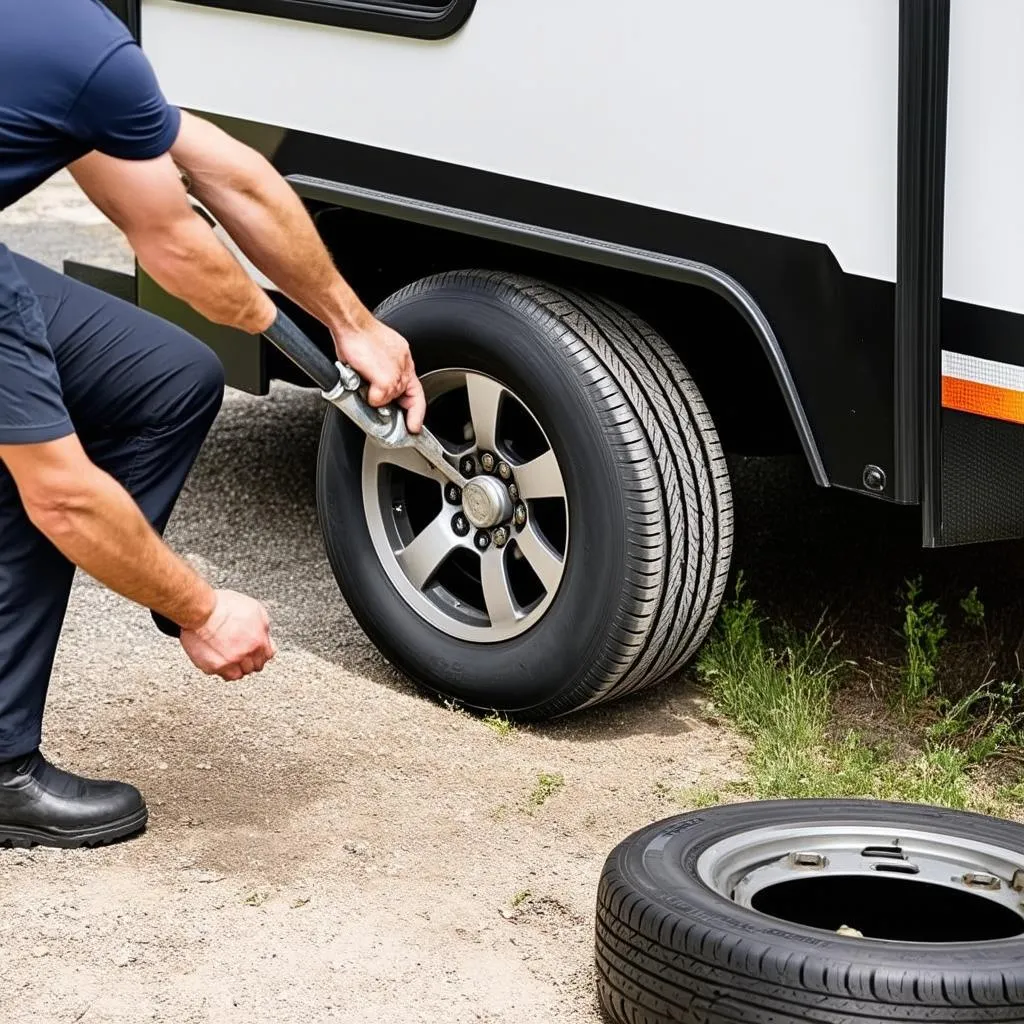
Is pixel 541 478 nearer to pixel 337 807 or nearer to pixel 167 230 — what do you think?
pixel 337 807

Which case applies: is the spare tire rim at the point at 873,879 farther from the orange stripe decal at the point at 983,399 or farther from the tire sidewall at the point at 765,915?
the orange stripe decal at the point at 983,399

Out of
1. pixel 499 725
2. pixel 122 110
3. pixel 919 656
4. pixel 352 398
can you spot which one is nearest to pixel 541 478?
A: pixel 352 398

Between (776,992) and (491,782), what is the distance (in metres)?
1.28

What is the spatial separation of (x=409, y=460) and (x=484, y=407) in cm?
24

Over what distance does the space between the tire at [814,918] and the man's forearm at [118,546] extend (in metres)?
0.84

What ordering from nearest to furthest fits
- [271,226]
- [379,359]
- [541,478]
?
Answer: 1. [271,226]
2. [379,359]
3. [541,478]

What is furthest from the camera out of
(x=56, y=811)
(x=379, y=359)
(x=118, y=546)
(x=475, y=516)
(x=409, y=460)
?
(x=409, y=460)

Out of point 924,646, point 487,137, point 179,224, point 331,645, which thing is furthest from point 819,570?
point 179,224

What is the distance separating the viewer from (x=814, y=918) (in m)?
2.89

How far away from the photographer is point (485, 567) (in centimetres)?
388

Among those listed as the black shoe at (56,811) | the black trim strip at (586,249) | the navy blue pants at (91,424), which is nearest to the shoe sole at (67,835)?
the black shoe at (56,811)

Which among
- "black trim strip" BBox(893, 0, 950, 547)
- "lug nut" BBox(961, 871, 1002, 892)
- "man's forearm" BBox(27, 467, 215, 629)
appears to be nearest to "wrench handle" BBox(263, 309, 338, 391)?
"man's forearm" BBox(27, 467, 215, 629)

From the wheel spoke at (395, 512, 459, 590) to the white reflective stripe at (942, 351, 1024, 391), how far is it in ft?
4.05

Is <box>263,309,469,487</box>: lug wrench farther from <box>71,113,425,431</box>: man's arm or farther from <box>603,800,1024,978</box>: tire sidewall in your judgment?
<box>603,800,1024,978</box>: tire sidewall
